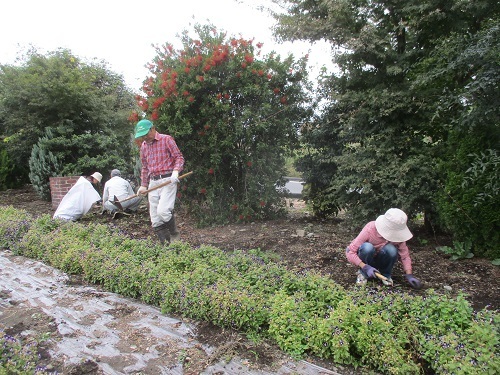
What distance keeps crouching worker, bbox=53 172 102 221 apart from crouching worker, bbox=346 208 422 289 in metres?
5.49

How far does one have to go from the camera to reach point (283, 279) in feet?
9.48

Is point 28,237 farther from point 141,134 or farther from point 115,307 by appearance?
point 115,307

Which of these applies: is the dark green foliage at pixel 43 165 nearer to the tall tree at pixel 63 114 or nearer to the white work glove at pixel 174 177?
the tall tree at pixel 63 114

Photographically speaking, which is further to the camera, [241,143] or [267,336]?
[241,143]

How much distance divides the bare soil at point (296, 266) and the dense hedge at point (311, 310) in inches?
5.3

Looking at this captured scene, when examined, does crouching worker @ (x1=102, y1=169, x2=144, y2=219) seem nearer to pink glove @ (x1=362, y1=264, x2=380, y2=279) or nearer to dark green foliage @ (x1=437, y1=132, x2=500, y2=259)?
pink glove @ (x1=362, y1=264, x2=380, y2=279)

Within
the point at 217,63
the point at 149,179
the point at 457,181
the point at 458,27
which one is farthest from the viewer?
the point at 217,63

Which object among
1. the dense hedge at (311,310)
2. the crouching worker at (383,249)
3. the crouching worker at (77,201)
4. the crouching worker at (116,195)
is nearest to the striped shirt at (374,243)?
the crouching worker at (383,249)

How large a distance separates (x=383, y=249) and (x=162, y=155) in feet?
9.66

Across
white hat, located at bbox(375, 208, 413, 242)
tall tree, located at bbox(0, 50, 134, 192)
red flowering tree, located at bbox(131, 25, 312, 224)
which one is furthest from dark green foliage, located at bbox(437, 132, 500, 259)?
tall tree, located at bbox(0, 50, 134, 192)

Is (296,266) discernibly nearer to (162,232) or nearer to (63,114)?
(162,232)

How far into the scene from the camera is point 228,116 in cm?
548

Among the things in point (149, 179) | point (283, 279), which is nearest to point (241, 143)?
point (149, 179)

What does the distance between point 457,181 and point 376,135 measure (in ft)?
3.77
